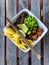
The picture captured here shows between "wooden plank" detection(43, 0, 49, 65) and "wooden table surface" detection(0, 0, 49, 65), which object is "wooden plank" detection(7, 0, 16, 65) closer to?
"wooden table surface" detection(0, 0, 49, 65)

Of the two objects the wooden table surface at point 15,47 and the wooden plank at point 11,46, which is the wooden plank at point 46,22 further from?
the wooden plank at point 11,46

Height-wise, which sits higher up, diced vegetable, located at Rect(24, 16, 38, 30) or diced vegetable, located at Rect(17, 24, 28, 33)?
diced vegetable, located at Rect(24, 16, 38, 30)

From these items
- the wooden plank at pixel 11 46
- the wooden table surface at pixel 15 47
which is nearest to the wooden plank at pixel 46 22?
the wooden table surface at pixel 15 47

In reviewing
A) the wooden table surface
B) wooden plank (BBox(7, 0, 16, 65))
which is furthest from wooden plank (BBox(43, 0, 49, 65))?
wooden plank (BBox(7, 0, 16, 65))

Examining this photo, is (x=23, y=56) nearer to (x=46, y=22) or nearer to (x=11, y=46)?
(x=11, y=46)

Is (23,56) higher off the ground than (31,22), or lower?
lower

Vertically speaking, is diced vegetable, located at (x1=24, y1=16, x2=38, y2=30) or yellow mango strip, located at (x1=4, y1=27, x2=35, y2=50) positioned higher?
diced vegetable, located at (x1=24, y1=16, x2=38, y2=30)

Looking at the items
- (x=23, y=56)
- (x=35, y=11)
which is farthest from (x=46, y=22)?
(x=23, y=56)

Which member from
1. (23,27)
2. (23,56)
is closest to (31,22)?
(23,27)

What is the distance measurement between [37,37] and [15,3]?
0.57ft

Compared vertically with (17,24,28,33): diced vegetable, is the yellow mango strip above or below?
below

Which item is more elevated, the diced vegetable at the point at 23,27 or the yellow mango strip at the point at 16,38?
the diced vegetable at the point at 23,27

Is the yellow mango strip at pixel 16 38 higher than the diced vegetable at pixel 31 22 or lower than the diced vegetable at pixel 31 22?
lower

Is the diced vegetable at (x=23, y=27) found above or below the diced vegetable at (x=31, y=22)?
below
